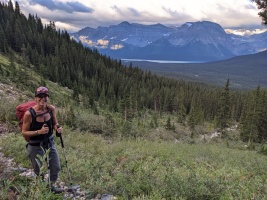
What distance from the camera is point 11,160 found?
7.67 metres

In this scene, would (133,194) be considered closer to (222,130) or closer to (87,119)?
(87,119)

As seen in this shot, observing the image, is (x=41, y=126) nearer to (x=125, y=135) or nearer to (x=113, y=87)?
(x=125, y=135)

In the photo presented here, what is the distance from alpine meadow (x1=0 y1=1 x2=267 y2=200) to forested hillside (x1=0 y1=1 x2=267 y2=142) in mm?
312

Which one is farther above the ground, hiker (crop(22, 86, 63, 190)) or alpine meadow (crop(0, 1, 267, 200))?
hiker (crop(22, 86, 63, 190))

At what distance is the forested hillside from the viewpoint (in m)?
50.1

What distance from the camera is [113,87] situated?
253 feet

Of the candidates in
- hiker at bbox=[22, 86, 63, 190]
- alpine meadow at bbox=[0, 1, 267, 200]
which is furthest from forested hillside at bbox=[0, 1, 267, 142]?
hiker at bbox=[22, 86, 63, 190]

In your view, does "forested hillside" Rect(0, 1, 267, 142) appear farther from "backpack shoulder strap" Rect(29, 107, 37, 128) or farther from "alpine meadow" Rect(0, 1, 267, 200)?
"backpack shoulder strap" Rect(29, 107, 37, 128)

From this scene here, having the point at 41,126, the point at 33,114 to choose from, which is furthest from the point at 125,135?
the point at 33,114

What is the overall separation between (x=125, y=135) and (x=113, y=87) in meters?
53.4

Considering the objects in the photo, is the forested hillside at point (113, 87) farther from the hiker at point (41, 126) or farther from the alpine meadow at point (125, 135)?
the hiker at point (41, 126)

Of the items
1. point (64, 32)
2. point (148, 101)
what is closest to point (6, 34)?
point (64, 32)

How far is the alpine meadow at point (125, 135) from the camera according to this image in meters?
5.70

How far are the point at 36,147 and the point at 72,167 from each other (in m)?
2.52
